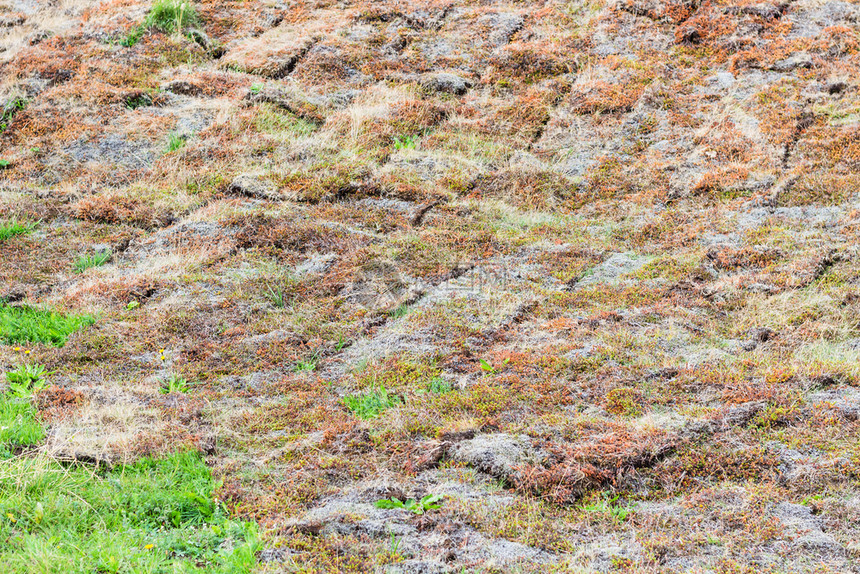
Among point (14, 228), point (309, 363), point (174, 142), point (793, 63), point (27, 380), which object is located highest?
point (793, 63)

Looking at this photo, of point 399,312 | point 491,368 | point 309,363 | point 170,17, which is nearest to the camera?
point 491,368

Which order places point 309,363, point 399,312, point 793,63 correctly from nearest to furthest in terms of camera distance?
point 309,363 < point 399,312 < point 793,63

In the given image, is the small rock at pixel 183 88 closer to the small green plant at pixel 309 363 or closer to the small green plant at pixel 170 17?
the small green plant at pixel 170 17

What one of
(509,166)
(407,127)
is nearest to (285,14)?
(407,127)

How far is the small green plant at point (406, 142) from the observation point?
1300cm

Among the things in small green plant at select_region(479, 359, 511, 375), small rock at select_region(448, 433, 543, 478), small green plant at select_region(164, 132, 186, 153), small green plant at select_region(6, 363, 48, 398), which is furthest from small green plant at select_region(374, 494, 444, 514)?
small green plant at select_region(164, 132, 186, 153)

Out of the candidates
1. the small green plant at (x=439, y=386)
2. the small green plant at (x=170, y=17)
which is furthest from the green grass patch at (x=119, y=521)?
the small green plant at (x=170, y=17)

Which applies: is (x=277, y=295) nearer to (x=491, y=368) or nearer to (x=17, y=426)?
(x=491, y=368)

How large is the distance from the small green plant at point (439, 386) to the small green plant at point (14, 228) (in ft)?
25.0

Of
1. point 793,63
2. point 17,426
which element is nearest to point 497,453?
point 17,426

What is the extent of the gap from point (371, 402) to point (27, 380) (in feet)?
12.1

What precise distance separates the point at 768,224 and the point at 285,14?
40.7 ft

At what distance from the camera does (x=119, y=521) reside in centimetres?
532

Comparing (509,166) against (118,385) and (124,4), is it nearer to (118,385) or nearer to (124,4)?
(118,385)
